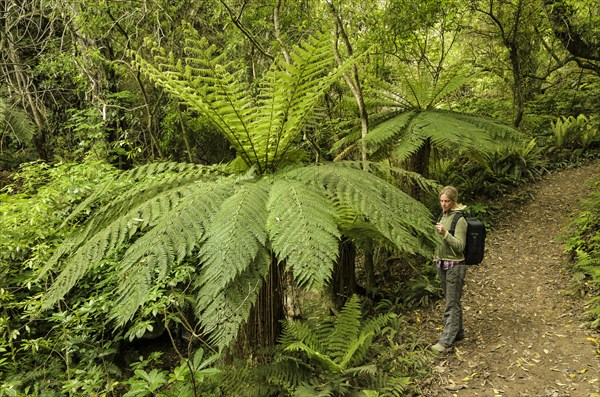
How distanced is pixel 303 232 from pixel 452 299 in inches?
90.6

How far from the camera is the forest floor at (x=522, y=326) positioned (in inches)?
118

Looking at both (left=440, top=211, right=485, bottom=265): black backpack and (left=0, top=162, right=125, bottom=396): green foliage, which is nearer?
(left=0, top=162, right=125, bottom=396): green foliage

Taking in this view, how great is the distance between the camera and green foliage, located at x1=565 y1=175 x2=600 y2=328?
3617 millimetres

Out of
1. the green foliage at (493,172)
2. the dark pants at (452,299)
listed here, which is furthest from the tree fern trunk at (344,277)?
the green foliage at (493,172)

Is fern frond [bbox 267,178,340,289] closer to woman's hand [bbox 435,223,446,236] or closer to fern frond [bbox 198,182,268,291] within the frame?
fern frond [bbox 198,182,268,291]

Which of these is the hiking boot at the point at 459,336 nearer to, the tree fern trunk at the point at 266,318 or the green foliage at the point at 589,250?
the green foliage at the point at 589,250

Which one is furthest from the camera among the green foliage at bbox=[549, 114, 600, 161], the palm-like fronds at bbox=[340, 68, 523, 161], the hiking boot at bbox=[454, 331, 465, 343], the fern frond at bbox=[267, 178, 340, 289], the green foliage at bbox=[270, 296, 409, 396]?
the green foliage at bbox=[549, 114, 600, 161]

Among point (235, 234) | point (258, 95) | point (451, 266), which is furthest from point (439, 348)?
point (258, 95)

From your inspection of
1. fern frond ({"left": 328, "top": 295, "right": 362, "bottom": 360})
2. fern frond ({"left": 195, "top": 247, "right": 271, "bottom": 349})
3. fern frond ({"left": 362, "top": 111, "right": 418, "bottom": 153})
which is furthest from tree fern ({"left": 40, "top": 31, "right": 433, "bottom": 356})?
fern frond ({"left": 362, "top": 111, "right": 418, "bottom": 153})

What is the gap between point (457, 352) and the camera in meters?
3.45

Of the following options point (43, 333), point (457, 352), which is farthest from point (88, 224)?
point (457, 352)

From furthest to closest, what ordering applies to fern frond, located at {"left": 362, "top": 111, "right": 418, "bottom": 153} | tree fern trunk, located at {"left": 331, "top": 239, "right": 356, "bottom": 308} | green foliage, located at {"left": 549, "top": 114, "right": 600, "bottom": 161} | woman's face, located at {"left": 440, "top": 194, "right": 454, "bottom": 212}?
green foliage, located at {"left": 549, "top": 114, "right": 600, "bottom": 161} → tree fern trunk, located at {"left": 331, "top": 239, "right": 356, "bottom": 308} → fern frond, located at {"left": 362, "top": 111, "right": 418, "bottom": 153} → woman's face, located at {"left": 440, "top": 194, "right": 454, "bottom": 212}

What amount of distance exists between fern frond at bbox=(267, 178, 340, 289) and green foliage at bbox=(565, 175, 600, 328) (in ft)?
10.1

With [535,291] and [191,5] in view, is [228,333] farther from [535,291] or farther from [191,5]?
[191,5]
